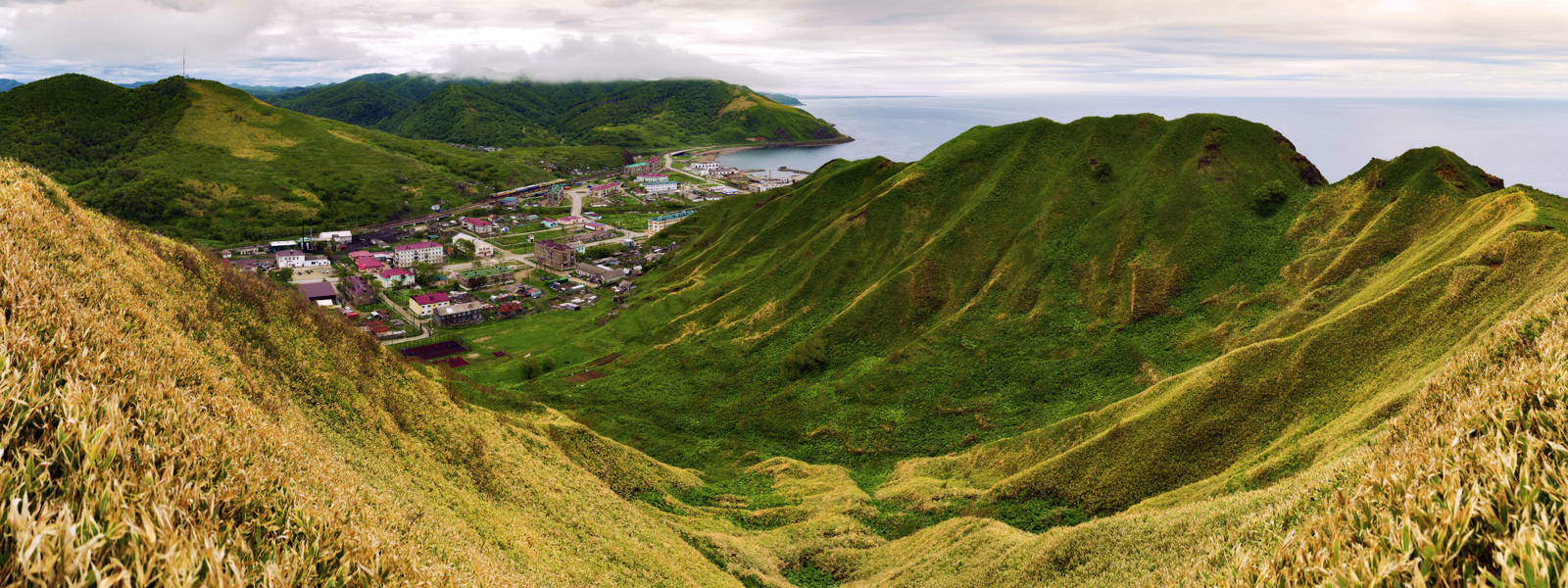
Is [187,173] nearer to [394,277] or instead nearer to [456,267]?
[456,267]

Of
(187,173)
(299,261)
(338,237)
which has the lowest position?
(299,261)

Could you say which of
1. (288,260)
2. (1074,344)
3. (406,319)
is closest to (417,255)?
(288,260)

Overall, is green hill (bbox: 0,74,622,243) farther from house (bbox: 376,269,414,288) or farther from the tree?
house (bbox: 376,269,414,288)

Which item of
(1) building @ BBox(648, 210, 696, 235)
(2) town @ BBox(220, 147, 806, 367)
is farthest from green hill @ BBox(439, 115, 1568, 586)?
(1) building @ BBox(648, 210, 696, 235)

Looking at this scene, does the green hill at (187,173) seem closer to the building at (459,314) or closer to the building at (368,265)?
the building at (368,265)

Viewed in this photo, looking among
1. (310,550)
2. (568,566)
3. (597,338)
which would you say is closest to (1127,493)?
(568,566)

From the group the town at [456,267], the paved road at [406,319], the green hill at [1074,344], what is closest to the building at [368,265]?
the town at [456,267]
